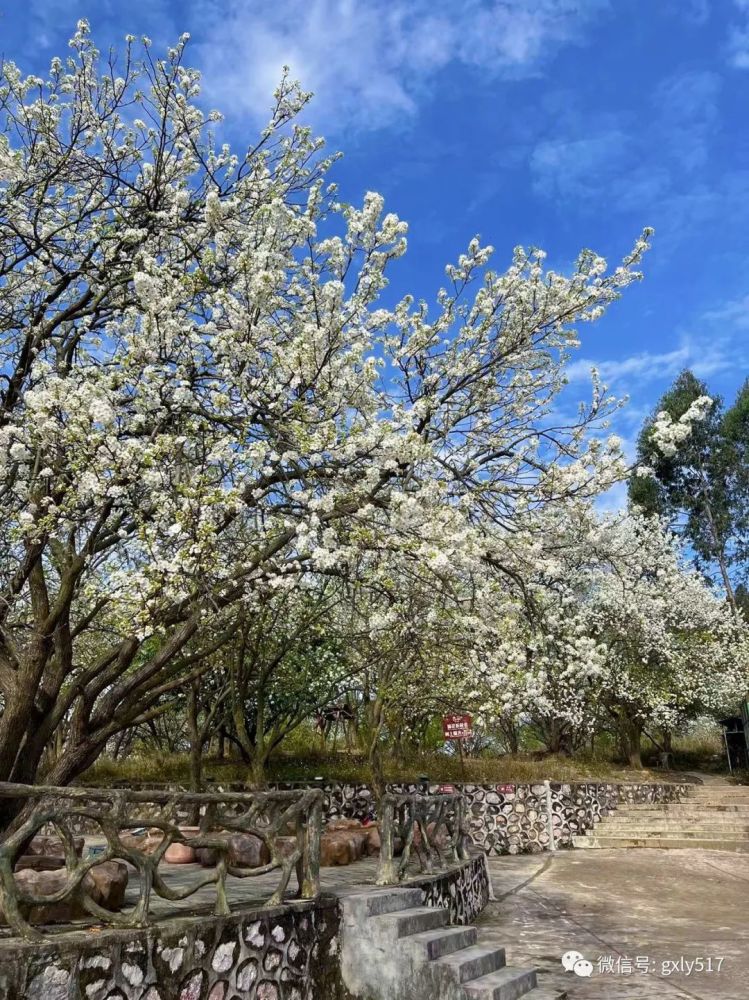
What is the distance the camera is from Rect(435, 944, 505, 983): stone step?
18.6 ft

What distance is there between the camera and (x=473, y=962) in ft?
19.2

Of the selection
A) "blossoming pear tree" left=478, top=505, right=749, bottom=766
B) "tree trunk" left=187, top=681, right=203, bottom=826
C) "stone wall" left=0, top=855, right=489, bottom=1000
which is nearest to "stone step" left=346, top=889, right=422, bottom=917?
"stone wall" left=0, top=855, right=489, bottom=1000

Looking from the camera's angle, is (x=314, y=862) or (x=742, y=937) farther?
(x=742, y=937)

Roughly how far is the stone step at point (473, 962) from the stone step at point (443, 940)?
0.22 ft

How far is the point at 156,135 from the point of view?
8461mm

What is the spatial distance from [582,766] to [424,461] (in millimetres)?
20108

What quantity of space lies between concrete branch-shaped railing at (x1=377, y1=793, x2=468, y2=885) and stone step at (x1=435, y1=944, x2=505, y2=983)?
1657 millimetres

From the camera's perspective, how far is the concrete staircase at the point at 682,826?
19062 millimetres

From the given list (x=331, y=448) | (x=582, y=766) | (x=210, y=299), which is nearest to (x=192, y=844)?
(x=331, y=448)

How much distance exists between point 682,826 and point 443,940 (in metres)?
16.7

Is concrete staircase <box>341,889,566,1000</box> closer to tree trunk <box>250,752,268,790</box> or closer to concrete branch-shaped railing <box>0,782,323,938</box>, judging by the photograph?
concrete branch-shaped railing <box>0,782,323,938</box>

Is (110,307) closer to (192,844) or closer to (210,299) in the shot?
(210,299)

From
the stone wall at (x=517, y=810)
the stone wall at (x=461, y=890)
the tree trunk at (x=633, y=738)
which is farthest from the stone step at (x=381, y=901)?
the tree trunk at (x=633, y=738)

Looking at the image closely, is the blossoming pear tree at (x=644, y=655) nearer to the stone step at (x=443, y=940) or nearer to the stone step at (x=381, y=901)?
the stone step at (x=381, y=901)
